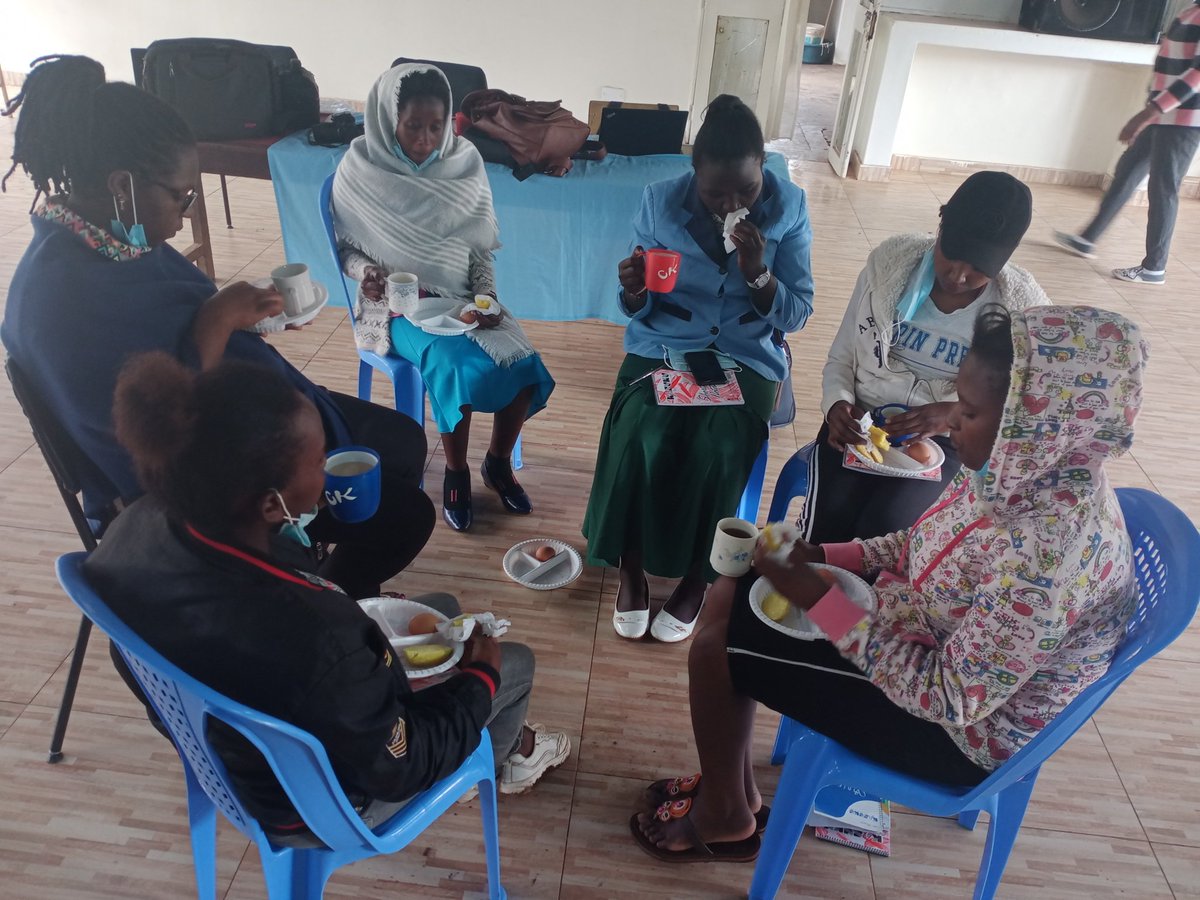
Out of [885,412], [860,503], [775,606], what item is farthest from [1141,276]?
[775,606]

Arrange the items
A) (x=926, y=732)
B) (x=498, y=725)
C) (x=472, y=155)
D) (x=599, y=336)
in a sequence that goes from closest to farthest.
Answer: (x=926, y=732) → (x=498, y=725) → (x=472, y=155) → (x=599, y=336)

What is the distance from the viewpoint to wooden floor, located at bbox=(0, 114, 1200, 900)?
1761 millimetres

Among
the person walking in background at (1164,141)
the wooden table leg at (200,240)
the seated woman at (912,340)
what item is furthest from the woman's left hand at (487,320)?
Answer: the person walking in background at (1164,141)

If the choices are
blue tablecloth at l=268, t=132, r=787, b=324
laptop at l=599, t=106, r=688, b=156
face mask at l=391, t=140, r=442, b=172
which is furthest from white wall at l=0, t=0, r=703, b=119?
face mask at l=391, t=140, r=442, b=172

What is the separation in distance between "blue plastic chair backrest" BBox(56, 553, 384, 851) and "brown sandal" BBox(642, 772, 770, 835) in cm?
75

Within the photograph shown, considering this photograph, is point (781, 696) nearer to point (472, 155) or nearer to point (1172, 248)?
point (472, 155)

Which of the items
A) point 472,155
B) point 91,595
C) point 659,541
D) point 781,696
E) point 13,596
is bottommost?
point 13,596

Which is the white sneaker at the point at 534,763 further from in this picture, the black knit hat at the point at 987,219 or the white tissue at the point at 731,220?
the black knit hat at the point at 987,219

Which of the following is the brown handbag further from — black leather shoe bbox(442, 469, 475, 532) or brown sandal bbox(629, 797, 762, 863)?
brown sandal bbox(629, 797, 762, 863)

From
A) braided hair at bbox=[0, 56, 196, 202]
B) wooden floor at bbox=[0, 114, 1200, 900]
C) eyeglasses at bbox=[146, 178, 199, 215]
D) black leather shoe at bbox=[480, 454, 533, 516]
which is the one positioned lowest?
wooden floor at bbox=[0, 114, 1200, 900]

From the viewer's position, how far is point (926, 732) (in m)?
1.45

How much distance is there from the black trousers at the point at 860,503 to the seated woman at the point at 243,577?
3.78ft

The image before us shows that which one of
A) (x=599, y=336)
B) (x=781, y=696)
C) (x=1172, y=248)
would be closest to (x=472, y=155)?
(x=599, y=336)

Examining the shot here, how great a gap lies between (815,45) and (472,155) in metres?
9.74
